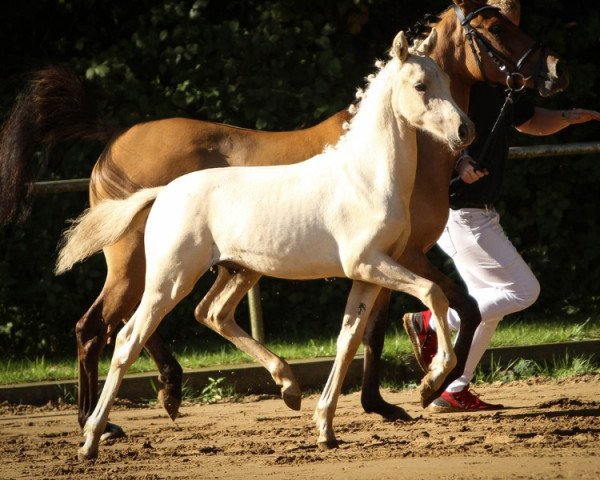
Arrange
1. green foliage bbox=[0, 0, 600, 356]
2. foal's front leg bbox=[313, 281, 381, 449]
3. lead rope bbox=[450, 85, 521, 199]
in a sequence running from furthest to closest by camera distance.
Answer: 1. green foliage bbox=[0, 0, 600, 356]
2. lead rope bbox=[450, 85, 521, 199]
3. foal's front leg bbox=[313, 281, 381, 449]

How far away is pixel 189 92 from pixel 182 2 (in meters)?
0.78

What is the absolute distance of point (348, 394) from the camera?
25.4 feet

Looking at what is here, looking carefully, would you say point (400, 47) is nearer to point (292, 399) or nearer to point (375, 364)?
point (292, 399)

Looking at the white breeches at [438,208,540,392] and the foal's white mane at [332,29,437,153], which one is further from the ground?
the foal's white mane at [332,29,437,153]

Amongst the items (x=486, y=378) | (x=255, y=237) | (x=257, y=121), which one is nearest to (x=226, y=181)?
(x=255, y=237)

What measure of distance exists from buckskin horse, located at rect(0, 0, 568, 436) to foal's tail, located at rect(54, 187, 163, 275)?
658mm

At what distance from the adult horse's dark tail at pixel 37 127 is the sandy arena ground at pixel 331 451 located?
1.37 m

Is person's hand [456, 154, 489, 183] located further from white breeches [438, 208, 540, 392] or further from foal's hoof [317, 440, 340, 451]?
foal's hoof [317, 440, 340, 451]

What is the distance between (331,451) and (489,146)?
6.97ft

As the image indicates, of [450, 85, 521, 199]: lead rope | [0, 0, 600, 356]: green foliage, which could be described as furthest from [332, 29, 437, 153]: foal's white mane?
[0, 0, 600, 356]: green foliage

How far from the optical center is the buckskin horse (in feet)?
20.4

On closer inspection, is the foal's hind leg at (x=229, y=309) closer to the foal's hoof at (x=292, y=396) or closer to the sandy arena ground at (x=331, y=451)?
the foal's hoof at (x=292, y=396)

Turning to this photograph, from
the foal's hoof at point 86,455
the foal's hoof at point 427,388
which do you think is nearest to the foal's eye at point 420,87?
the foal's hoof at point 427,388

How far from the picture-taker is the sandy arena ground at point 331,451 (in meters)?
4.91
